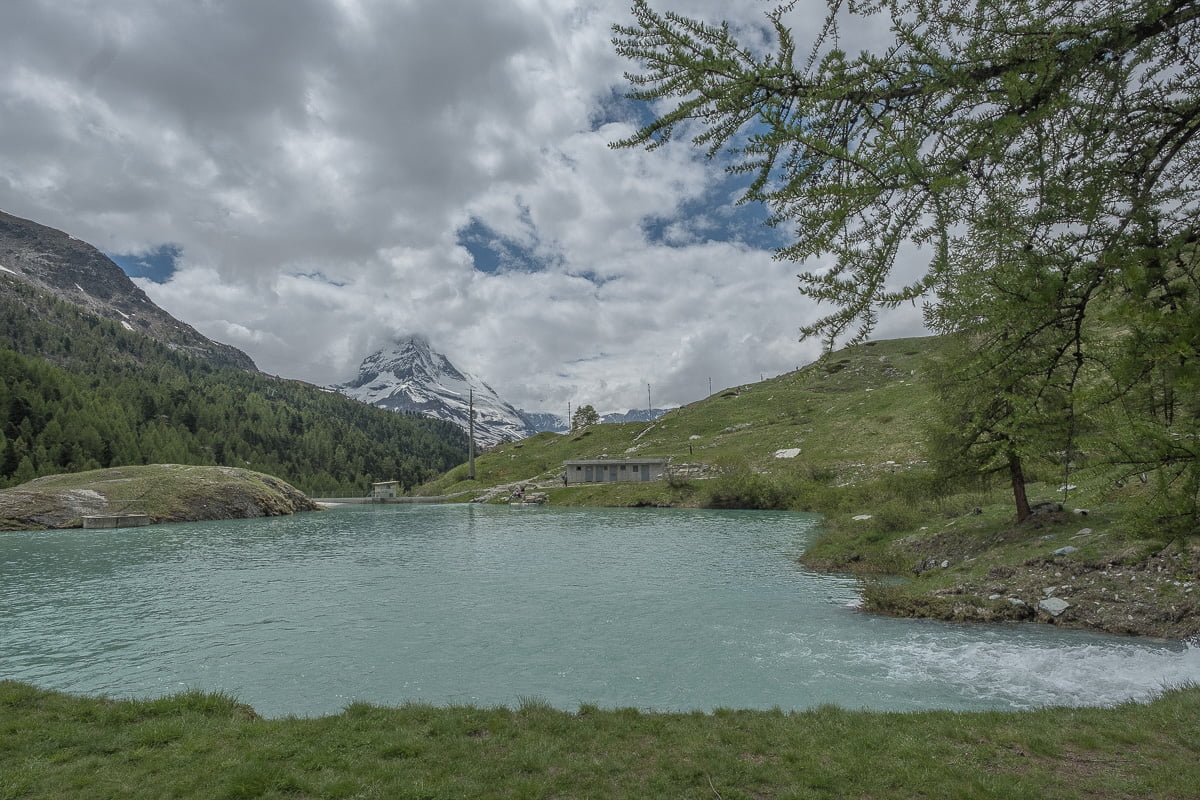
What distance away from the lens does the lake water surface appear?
14.4 metres

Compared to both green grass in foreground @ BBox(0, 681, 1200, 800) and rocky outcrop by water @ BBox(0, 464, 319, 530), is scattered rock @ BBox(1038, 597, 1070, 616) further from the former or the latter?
rocky outcrop by water @ BBox(0, 464, 319, 530)

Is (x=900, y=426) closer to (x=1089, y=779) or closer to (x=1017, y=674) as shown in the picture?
(x=1017, y=674)

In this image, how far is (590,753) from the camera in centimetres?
1007

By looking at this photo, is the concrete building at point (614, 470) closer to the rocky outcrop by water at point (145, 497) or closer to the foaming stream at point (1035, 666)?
the rocky outcrop by water at point (145, 497)

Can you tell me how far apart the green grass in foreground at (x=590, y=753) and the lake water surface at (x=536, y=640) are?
2.29 metres

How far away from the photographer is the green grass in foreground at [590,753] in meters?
8.59

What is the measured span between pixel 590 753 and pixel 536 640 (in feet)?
33.2

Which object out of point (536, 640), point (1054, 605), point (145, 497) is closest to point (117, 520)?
point (145, 497)

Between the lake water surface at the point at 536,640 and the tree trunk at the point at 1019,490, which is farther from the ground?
the tree trunk at the point at 1019,490

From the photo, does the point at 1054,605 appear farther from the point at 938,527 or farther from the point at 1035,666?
the point at 938,527

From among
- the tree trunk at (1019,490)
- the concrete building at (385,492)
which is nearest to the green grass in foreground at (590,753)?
the tree trunk at (1019,490)

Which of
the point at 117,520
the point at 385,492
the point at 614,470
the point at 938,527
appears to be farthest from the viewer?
the point at 385,492

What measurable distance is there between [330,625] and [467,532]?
1555 inches

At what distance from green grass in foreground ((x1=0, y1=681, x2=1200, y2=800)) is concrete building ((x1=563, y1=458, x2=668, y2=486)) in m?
102
